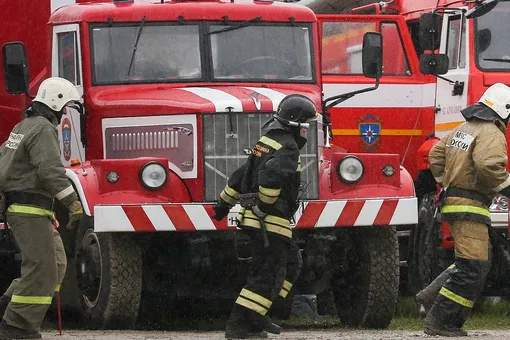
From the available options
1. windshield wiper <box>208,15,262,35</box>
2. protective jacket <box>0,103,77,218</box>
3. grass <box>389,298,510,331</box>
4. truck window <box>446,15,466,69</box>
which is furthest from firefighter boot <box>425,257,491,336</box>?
truck window <box>446,15,466,69</box>

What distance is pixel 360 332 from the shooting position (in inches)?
459

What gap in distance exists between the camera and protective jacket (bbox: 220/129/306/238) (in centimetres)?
1023

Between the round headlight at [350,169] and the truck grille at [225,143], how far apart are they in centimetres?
32

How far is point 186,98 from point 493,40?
11.7 feet

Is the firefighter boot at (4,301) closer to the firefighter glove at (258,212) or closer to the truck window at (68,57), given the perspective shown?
the firefighter glove at (258,212)

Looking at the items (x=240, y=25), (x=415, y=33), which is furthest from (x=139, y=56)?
(x=415, y=33)

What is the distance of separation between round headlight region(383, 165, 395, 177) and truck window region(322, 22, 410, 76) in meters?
3.63

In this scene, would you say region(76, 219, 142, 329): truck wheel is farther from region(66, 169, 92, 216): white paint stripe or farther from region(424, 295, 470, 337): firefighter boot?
region(424, 295, 470, 337): firefighter boot

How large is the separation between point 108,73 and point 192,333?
2.34 meters

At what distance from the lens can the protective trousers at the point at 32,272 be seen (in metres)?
10.2

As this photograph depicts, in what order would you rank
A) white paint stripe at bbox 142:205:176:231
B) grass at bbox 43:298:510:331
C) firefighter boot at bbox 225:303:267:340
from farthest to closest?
grass at bbox 43:298:510:331, white paint stripe at bbox 142:205:176:231, firefighter boot at bbox 225:303:267:340

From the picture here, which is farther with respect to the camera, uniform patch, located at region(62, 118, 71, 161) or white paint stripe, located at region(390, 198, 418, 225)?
uniform patch, located at region(62, 118, 71, 161)

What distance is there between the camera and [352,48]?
15.3 meters

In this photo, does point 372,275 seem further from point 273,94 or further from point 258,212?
point 258,212
